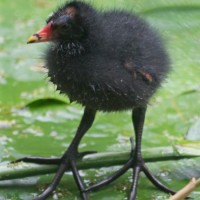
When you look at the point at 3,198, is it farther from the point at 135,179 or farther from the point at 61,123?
the point at 61,123

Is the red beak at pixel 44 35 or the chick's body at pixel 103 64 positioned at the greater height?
the red beak at pixel 44 35

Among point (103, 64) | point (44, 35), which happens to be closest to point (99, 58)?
point (103, 64)

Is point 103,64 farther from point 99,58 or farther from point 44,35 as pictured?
point 44,35

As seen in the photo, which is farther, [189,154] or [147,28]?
[189,154]

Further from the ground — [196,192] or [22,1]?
[22,1]

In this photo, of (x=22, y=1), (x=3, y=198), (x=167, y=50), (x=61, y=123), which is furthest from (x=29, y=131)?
(x=22, y=1)

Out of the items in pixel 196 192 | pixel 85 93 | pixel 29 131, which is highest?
pixel 85 93

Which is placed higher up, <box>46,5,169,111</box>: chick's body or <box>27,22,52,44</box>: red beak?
<box>27,22,52,44</box>: red beak

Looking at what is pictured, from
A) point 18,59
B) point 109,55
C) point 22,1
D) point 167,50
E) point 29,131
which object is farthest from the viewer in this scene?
point 22,1
